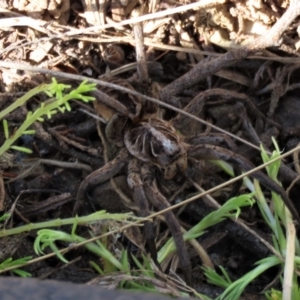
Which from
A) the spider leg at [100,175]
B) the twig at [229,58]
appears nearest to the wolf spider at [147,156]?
the spider leg at [100,175]

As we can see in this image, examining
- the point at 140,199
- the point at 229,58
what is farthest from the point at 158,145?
the point at 229,58

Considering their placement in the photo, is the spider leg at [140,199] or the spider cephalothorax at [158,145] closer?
the spider leg at [140,199]

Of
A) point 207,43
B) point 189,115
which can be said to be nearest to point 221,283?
point 189,115

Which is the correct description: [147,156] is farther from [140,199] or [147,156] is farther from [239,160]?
[239,160]

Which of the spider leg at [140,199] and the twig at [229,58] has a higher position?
the twig at [229,58]

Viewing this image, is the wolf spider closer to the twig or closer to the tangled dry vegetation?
the tangled dry vegetation

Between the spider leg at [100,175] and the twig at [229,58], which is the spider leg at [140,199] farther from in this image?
the twig at [229,58]

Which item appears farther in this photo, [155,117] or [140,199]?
[155,117]
